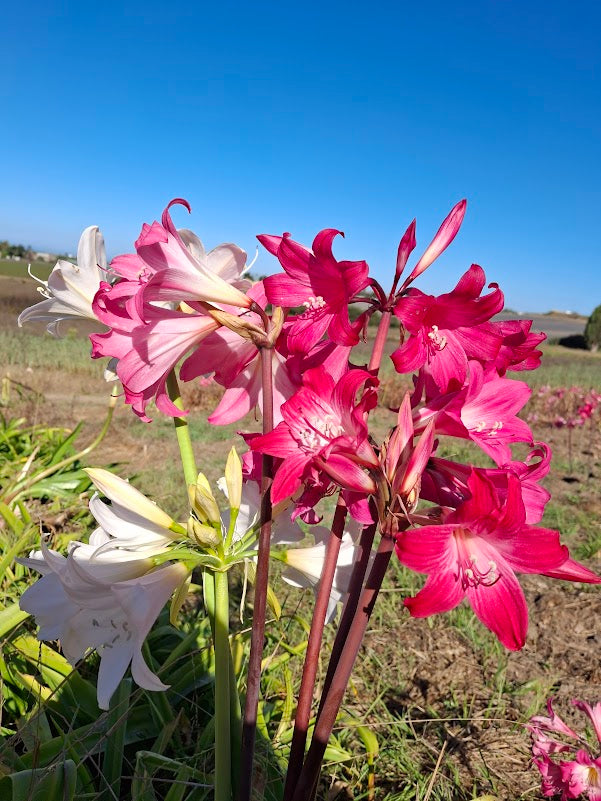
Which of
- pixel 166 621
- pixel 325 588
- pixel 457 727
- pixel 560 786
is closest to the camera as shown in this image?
pixel 325 588

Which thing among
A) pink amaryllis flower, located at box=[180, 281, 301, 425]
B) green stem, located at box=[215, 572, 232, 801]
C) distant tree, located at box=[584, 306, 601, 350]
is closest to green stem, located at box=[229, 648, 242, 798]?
green stem, located at box=[215, 572, 232, 801]

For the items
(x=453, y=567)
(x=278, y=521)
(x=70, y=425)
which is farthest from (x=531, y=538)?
(x=70, y=425)

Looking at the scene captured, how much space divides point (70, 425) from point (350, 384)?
205 inches

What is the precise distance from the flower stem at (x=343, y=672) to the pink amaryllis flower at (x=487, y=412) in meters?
0.20

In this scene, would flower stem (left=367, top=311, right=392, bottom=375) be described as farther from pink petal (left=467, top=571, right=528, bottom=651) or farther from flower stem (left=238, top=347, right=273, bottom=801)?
pink petal (left=467, top=571, right=528, bottom=651)

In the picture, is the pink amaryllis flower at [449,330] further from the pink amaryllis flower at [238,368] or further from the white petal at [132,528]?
the white petal at [132,528]

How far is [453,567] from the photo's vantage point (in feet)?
2.42

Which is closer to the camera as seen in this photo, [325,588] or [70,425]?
[325,588]

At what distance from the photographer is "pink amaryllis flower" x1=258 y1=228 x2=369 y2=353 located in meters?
0.81

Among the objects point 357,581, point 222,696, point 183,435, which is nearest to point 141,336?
point 183,435

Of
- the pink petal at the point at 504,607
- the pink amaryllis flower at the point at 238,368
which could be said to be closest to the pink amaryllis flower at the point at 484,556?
the pink petal at the point at 504,607

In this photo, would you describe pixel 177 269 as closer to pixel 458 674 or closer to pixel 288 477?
pixel 288 477

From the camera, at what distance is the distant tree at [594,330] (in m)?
30.4

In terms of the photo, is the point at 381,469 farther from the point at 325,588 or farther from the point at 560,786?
the point at 560,786
